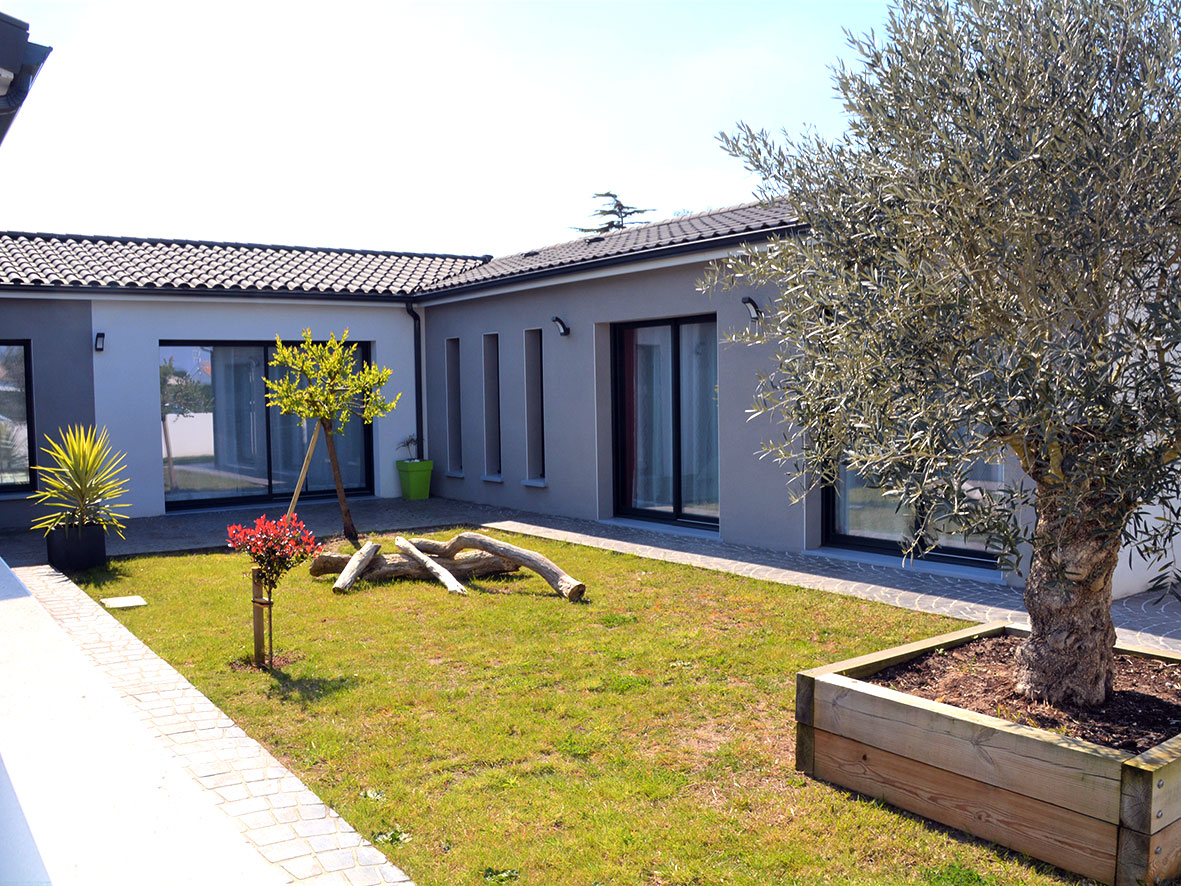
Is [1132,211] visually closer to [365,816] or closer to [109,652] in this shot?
[365,816]

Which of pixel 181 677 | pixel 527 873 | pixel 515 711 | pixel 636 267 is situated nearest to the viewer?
pixel 527 873

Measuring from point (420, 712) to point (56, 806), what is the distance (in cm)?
258

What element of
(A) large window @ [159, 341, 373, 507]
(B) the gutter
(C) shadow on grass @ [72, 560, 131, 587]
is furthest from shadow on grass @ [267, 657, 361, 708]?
(B) the gutter

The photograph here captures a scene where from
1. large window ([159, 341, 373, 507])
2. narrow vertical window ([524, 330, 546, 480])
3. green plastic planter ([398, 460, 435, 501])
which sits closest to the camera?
narrow vertical window ([524, 330, 546, 480])

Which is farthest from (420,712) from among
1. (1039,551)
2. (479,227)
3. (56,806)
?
(479,227)

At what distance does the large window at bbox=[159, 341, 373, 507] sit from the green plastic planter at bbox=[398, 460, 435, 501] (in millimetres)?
1264

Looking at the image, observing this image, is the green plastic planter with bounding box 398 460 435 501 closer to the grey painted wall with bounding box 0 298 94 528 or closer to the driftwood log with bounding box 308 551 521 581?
the grey painted wall with bounding box 0 298 94 528

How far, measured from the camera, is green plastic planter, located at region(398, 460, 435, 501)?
614 inches

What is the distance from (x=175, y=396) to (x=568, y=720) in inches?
450

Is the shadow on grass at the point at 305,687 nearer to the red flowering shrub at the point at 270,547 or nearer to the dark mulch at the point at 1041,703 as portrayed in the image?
the red flowering shrub at the point at 270,547

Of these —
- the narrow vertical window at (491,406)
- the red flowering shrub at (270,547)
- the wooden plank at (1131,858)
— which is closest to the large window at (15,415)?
the narrow vertical window at (491,406)

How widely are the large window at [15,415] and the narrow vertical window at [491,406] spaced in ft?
21.3

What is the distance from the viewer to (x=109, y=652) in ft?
20.9

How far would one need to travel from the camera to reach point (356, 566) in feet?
28.9
